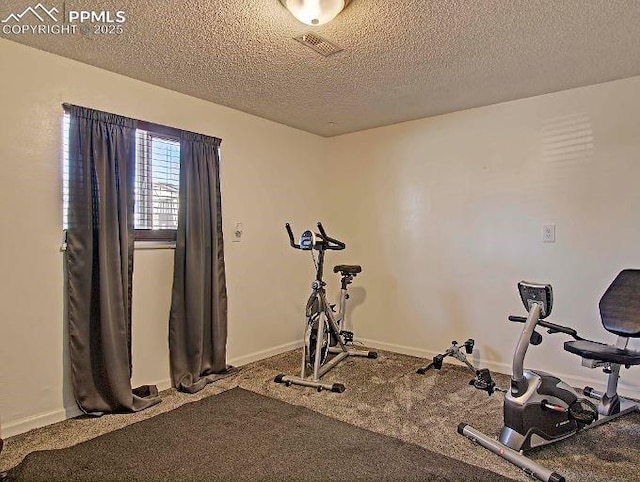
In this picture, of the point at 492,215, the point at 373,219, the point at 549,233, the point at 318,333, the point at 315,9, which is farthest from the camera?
the point at 373,219

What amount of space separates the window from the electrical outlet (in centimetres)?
284

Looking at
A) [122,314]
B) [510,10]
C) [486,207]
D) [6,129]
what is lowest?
[122,314]

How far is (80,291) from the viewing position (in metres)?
2.57

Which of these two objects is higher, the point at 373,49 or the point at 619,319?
the point at 373,49

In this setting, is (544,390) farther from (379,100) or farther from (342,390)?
(379,100)

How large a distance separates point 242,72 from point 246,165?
104 cm

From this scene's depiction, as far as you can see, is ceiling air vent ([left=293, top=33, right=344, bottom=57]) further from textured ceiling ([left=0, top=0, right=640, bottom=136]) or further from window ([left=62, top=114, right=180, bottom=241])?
window ([left=62, top=114, right=180, bottom=241])

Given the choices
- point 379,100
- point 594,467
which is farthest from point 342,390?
point 379,100

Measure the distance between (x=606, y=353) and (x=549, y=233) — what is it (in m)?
1.12

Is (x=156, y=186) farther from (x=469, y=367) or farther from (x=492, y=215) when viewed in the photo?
(x=469, y=367)

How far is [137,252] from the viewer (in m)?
2.95

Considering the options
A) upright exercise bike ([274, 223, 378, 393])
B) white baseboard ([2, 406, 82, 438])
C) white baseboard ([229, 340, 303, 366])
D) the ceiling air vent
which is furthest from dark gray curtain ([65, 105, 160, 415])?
the ceiling air vent

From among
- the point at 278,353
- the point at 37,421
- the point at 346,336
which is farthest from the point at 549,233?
the point at 37,421

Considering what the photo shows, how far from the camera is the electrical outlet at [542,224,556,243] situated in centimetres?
321
